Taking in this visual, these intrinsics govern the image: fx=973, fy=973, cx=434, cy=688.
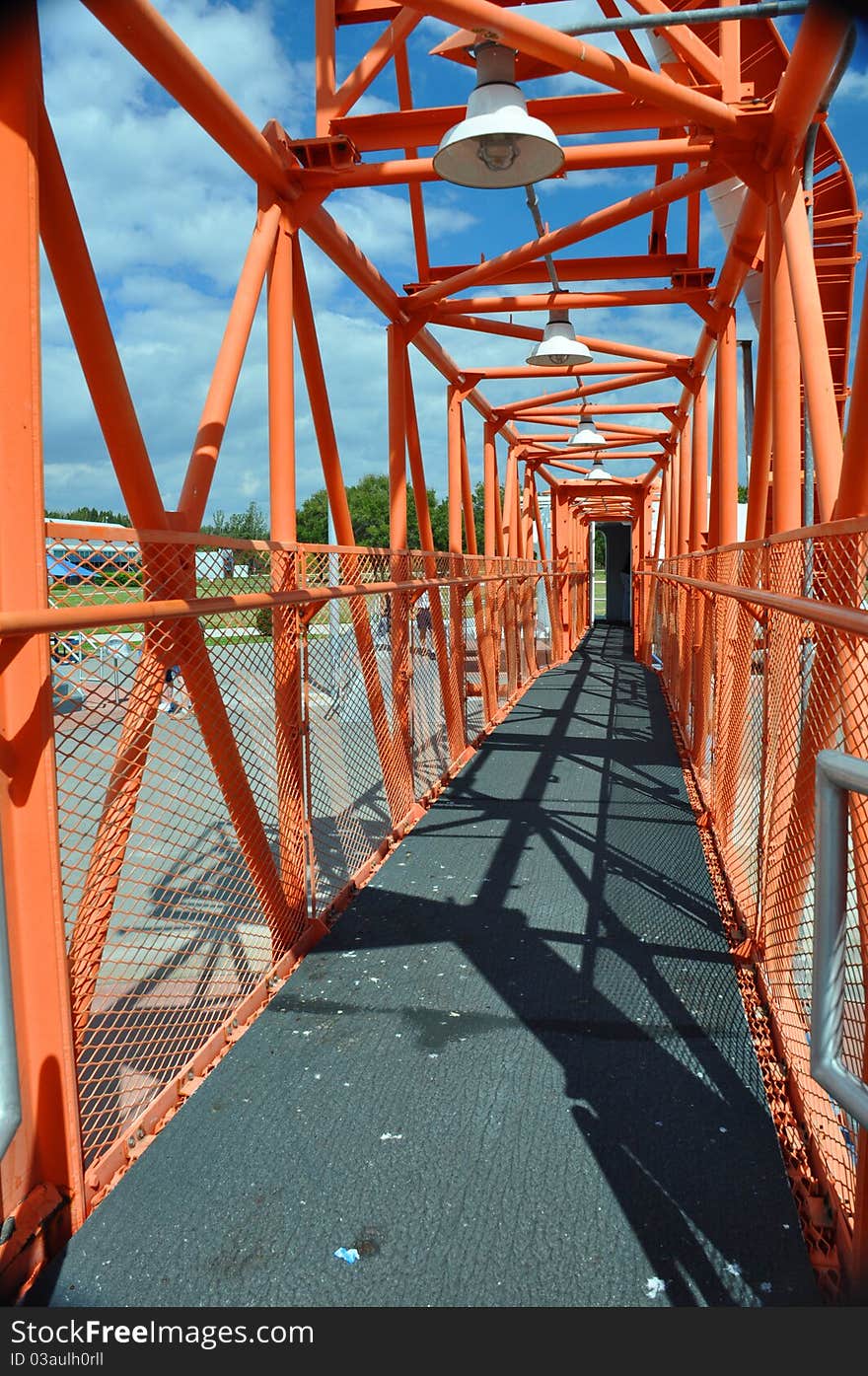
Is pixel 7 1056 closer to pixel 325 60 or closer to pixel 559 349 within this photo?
pixel 325 60

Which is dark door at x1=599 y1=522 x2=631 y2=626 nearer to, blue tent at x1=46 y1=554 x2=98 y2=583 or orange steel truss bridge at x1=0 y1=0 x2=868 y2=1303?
orange steel truss bridge at x1=0 y1=0 x2=868 y2=1303

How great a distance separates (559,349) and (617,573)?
3768 centimetres

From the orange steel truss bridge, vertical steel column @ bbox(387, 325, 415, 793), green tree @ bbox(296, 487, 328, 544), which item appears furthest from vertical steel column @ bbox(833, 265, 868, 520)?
green tree @ bbox(296, 487, 328, 544)

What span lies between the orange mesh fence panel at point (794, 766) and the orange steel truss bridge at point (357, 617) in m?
0.02

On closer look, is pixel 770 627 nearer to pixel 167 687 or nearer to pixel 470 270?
pixel 167 687

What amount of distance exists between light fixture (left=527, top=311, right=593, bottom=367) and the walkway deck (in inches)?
160

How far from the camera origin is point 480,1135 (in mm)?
3033

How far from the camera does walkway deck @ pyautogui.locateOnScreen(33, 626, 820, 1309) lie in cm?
243

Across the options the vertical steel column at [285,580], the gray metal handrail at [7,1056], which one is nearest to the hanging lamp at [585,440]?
the vertical steel column at [285,580]

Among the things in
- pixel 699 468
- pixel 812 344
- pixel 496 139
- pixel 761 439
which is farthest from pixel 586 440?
pixel 496 139

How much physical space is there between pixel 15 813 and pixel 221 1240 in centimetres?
125

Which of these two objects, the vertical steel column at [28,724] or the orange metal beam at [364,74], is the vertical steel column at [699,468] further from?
the vertical steel column at [28,724]

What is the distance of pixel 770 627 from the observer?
416cm

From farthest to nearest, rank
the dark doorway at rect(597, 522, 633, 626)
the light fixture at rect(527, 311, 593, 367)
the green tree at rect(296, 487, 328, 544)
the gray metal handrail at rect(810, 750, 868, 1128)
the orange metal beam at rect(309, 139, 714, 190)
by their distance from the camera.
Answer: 1. the green tree at rect(296, 487, 328, 544)
2. the dark doorway at rect(597, 522, 633, 626)
3. the light fixture at rect(527, 311, 593, 367)
4. the orange metal beam at rect(309, 139, 714, 190)
5. the gray metal handrail at rect(810, 750, 868, 1128)
